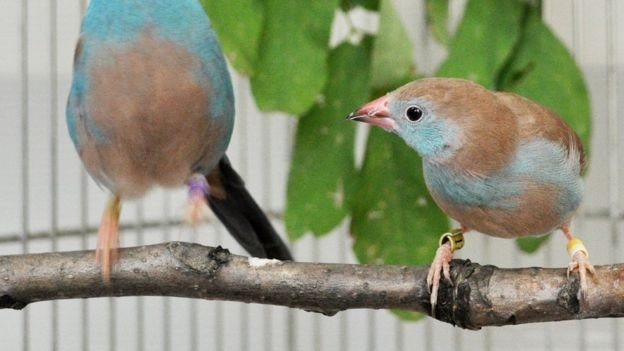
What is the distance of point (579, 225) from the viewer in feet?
5.92

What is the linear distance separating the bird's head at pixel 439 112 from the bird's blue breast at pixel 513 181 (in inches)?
1.2

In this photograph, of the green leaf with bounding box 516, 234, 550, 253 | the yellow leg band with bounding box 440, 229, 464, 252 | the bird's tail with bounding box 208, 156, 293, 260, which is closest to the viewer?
the yellow leg band with bounding box 440, 229, 464, 252

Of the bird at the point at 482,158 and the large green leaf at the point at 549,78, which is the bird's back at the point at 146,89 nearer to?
the bird at the point at 482,158

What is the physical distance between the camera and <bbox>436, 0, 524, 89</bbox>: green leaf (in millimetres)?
1208

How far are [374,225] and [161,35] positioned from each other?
59 cm

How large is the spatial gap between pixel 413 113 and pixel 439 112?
0.02 m

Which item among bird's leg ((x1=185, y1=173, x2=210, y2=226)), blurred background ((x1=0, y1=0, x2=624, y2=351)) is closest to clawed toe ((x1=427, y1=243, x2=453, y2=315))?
bird's leg ((x1=185, y1=173, x2=210, y2=226))

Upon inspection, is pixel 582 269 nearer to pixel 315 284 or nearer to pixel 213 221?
pixel 315 284

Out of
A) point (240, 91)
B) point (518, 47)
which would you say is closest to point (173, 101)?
point (518, 47)

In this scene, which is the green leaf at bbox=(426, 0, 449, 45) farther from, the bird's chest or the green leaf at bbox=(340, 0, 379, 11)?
the bird's chest

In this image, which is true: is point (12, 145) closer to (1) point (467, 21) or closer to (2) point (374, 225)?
(2) point (374, 225)

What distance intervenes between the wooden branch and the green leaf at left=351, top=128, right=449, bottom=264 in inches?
16.8

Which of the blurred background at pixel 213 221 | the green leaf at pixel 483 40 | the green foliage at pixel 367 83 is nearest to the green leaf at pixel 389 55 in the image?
the green foliage at pixel 367 83

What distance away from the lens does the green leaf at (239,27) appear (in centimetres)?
116
